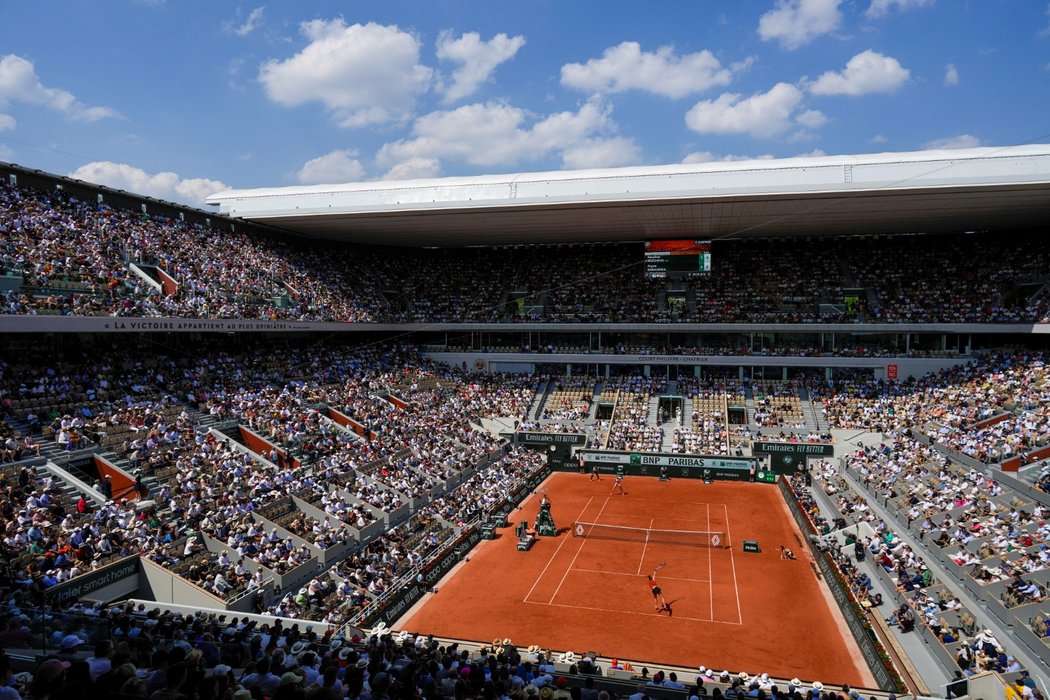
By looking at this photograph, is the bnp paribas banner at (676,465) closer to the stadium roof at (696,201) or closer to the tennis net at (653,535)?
the tennis net at (653,535)

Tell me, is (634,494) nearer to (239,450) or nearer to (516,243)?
(239,450)

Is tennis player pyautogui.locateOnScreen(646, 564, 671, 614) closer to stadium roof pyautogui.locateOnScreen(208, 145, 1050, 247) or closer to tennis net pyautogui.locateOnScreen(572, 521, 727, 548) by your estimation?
tennis net pyautogui.locateOnScreen(572, 521, 727, 548)

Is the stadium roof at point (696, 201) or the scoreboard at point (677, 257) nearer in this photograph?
the stadium roof at point (696, 201)

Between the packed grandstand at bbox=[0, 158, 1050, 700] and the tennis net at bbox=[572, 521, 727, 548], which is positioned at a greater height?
the packed grandstand at bbox=[0, 158, 1050, 700]

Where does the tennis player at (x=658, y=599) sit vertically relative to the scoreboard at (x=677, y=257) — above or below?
below

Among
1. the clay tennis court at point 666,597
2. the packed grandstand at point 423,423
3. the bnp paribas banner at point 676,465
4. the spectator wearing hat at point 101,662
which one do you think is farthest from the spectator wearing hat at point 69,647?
the bnp paribas banner at point 676,465

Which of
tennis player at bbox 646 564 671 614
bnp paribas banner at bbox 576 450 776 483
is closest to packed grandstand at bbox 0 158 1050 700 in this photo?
bnp paribas banner at bbox 576 450 776 483

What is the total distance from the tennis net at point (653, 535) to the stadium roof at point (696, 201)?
18.6 meters

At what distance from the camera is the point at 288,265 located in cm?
4672

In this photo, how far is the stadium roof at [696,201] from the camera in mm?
36594

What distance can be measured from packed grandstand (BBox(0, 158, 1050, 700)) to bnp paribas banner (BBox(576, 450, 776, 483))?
1203 mm

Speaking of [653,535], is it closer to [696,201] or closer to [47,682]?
[696,201]

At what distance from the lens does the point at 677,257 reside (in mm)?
51219

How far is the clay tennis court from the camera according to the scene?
65.2 feet
